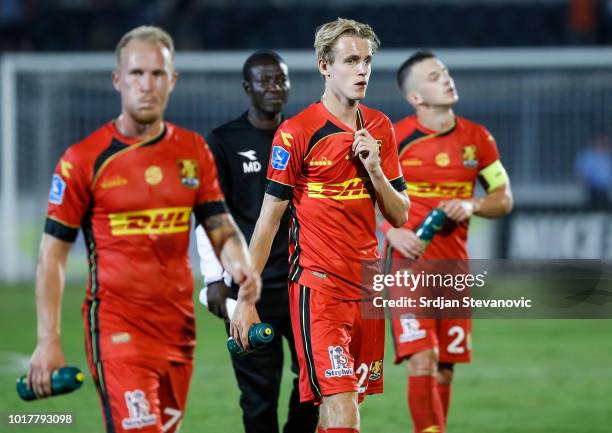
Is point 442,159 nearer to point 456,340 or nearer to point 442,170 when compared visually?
point 442,170

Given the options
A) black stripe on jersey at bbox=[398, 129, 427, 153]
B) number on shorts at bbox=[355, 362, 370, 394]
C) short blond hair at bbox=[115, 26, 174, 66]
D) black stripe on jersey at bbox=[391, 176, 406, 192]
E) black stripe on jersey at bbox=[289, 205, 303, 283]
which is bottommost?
number on shorts at bbox=[355, 362, 370, 394]

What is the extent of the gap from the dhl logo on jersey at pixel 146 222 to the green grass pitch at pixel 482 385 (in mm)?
2960

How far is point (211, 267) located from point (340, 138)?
123cm

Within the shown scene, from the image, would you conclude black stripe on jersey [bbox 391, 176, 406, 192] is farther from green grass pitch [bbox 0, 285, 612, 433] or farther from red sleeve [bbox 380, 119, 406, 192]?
green grass pitch [bbox 0, 285, 612, 433]

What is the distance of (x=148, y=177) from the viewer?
16.3ft

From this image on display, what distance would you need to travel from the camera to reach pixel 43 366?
4406mm

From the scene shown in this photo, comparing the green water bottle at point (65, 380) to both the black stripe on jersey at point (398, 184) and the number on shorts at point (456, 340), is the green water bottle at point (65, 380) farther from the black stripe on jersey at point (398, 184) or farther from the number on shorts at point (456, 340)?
the number on shorts at point (456, 340)

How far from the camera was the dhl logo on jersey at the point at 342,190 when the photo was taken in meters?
5.51

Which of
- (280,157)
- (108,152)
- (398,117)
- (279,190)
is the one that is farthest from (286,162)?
(398,117)

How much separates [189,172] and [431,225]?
91.7 inches

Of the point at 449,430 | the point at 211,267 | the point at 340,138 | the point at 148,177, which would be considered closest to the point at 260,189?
the point at 211,267

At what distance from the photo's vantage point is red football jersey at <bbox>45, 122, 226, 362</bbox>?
4.89m

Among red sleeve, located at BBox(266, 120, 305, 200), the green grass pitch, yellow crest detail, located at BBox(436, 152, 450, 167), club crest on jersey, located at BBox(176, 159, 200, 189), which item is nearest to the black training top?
red sleeve, located at BBox(266, 120, 305, 200)

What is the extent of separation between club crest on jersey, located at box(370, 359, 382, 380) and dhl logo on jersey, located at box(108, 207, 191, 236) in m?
1.28
